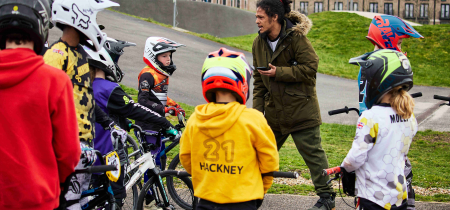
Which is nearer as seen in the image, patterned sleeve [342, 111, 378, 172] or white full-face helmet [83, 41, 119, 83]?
patterned sleeve [342, 111, 378, 172]

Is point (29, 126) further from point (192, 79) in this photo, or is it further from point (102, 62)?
point (192, 79)

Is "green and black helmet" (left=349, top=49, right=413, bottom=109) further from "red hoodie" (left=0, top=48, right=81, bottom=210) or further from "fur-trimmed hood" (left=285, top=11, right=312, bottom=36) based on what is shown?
"red hoodie" (left=0, top=48, right=81, bottom=210)

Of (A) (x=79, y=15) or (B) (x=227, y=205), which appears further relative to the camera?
(A) (x=79, y=15)

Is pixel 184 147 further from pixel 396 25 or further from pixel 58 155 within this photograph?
pixel 396 25

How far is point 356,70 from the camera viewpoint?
62.9 feet

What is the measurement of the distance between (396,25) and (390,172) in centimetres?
188

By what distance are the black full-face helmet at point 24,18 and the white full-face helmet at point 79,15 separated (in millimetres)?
853

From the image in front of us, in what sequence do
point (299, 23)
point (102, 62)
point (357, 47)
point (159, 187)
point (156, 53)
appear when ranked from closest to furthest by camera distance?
1. point (102, 62)
2. point (159, 187)
3. point (299, 23)
4. point (156, 53)
5. point (357, 47)

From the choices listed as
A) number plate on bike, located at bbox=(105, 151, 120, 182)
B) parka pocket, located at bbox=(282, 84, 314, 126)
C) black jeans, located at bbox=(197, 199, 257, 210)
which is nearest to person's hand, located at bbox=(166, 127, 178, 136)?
parka pocket, located at bbox=(282, 84, 314, 126)

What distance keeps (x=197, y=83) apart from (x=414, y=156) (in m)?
7.68

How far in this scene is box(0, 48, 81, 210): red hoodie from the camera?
7.24 feet

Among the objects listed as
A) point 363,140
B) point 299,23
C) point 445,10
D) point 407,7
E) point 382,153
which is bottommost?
point 382,153

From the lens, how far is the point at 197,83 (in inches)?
547

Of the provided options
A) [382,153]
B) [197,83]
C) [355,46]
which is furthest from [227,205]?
[355,46]
